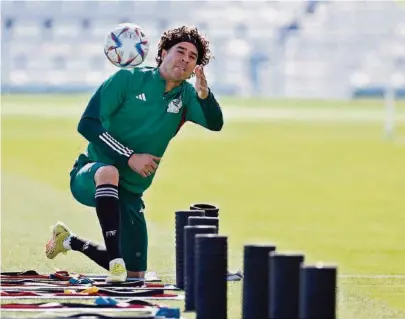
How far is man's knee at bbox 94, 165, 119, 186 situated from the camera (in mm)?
8836

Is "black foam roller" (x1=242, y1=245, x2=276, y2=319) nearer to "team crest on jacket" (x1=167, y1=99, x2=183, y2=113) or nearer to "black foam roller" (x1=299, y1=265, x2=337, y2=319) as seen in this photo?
"black foam roller" (x1=299, y1=265, x2=337, y2=319)

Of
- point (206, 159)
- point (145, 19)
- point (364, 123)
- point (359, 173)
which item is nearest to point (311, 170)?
point (359, 173)

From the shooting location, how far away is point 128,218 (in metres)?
9.38

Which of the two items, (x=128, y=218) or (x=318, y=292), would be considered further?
(x=128, y=218)

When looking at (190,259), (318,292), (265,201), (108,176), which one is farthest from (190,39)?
(265,201)

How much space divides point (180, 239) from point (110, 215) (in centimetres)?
48

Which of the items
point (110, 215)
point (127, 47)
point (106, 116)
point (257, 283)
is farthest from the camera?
point (127, 47)

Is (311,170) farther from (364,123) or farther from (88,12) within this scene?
(88,12)

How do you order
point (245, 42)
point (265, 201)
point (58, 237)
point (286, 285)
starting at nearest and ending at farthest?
point (286, 285), point (58, 237), point (265, 201), point (245, 42)

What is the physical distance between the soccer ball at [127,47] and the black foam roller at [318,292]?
13.8 ft

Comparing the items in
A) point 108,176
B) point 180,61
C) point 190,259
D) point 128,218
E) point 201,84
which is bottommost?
point 190,259

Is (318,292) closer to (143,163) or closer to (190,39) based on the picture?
(143,163)

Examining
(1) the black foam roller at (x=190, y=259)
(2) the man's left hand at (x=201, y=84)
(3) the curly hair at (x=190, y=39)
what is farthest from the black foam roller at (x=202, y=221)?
(3) the curly hair at (x=190, y=39)

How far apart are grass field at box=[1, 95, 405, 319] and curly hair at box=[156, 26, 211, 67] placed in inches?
58.9
